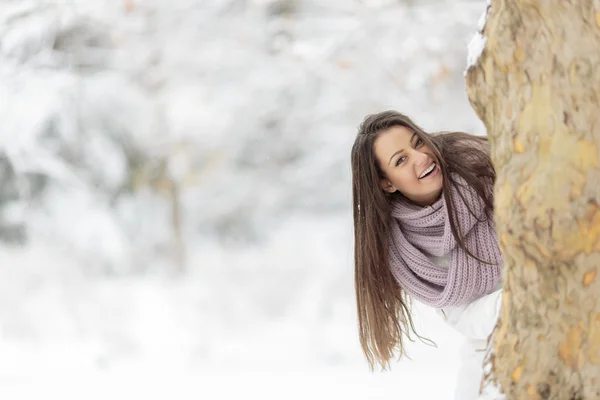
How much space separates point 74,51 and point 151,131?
0.92m

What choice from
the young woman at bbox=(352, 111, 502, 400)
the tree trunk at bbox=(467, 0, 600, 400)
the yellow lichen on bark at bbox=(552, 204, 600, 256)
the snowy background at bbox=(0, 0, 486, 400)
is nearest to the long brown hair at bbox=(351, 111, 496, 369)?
the young woman at bbox=(352, 111, 502, 400)

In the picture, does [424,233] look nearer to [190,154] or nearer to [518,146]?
[518,146]

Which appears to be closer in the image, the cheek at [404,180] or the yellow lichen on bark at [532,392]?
the yellow lichen on bark at [532,392]

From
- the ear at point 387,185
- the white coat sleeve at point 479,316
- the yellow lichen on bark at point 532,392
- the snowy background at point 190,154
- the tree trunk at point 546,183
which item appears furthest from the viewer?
the snowy background at point 190,154

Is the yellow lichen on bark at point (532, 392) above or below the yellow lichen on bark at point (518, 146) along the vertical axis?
below

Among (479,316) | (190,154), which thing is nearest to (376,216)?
(479,316)

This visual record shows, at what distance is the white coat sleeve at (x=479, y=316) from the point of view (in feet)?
5.79

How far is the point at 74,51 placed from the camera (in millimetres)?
6629

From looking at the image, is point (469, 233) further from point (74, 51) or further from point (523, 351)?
point (74, 51)

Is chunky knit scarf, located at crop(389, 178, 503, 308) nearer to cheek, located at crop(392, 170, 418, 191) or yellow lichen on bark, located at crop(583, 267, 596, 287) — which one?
cheek, located at crop(392, 170, 418, 191)

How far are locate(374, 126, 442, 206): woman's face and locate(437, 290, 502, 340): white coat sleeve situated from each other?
26cm

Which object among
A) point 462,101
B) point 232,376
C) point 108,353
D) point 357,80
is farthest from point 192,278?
point 462,101

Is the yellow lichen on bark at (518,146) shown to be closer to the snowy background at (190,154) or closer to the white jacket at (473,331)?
the white jacket at (473,331)

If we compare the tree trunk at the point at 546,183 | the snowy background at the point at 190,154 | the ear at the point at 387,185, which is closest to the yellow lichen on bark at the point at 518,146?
the tree trunk at the point at 546,183
